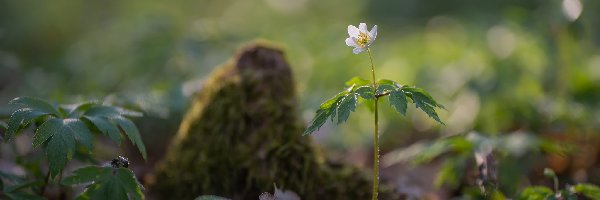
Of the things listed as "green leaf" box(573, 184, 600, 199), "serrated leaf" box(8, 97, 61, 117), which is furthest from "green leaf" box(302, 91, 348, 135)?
"green leaf" box(573, 184, 600, 199)

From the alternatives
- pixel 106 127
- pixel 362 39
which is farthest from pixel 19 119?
pixel 362 39

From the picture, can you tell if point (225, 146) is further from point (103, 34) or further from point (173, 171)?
point (103, 34)

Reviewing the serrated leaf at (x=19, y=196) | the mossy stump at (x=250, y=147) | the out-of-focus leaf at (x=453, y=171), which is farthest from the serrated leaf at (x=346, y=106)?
the serrated leaf at (x=19, y=196)

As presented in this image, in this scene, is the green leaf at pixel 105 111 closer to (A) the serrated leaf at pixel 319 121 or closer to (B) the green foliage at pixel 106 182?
(B) the green foliage at pixel 106 182

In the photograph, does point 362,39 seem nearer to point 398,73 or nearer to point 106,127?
point 106,127

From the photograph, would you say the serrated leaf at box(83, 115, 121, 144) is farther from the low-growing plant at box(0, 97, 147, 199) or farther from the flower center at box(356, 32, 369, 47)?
the flower center at box(356, 32, 369, 47)
